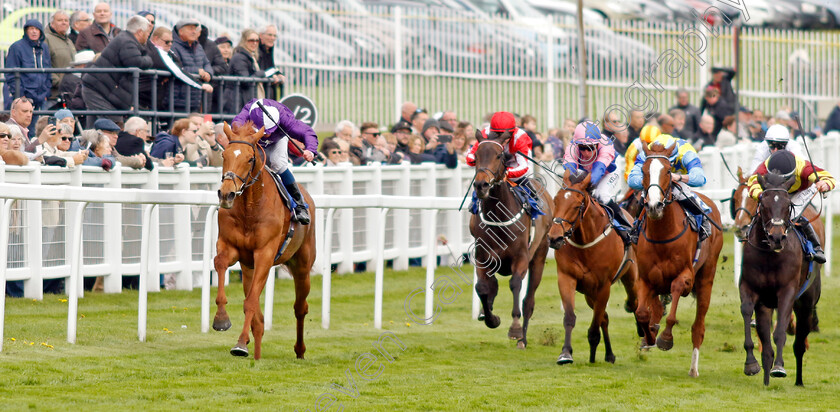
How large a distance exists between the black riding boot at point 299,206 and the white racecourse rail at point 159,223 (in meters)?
0.73

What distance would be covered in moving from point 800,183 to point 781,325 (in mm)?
1080

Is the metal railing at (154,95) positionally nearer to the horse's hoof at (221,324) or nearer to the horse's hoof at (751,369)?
the horse's hoof at (221,324)

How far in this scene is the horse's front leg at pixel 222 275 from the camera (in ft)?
26.5

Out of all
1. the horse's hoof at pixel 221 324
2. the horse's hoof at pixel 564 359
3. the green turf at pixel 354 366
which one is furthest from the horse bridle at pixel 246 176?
the horse's hoof at pixel 564 359

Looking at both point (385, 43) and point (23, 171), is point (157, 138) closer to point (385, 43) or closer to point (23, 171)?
point (23, 171)

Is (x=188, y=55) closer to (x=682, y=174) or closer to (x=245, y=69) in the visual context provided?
(x=245, y=69)

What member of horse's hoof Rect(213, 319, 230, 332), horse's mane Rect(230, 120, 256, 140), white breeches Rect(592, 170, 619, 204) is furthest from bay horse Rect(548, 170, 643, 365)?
horse's hoof Rect(213, 319, 230, 332)

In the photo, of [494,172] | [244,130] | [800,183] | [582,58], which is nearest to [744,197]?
[800,183]

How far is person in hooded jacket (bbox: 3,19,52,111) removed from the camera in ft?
40.2

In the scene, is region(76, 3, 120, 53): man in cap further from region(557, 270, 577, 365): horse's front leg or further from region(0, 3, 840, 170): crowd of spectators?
region(557, 270, 577, 365): horse's front leg

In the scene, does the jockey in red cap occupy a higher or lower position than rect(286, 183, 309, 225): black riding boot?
higher

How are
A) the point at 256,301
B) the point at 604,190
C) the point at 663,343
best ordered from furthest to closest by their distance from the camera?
the point at 604,190
the point at 663,343
the point at 256,301

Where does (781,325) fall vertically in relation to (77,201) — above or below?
below

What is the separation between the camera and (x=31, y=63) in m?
12.3
